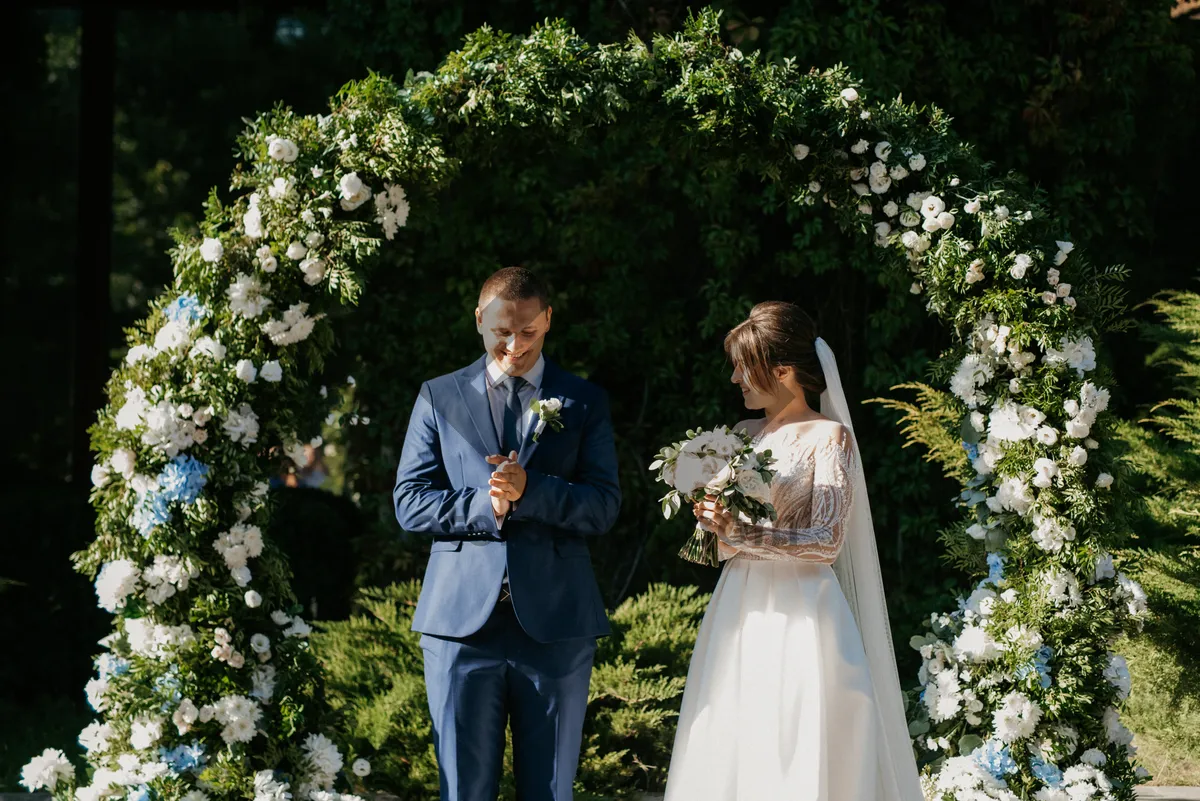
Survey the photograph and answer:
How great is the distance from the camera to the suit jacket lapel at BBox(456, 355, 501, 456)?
363 cm

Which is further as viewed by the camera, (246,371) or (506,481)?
(246,371)

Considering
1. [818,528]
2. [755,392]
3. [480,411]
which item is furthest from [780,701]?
[480,411]

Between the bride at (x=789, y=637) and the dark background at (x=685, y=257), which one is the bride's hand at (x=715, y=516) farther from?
the dark background at (x=685, y=257)

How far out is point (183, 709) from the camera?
4004 mm

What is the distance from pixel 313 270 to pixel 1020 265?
2.39m

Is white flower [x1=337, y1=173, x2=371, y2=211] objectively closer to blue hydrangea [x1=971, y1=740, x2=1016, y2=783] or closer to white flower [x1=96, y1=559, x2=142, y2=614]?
white flower [x1=96, y1=559, x2=142, y2=614]

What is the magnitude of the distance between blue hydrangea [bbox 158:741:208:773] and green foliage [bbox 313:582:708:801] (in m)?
0.51

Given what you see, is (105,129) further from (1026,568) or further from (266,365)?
(1026,568)

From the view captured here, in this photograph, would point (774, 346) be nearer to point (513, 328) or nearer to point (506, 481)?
point (513, 328)

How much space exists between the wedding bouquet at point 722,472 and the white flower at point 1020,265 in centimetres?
130

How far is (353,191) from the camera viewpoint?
4.16 m

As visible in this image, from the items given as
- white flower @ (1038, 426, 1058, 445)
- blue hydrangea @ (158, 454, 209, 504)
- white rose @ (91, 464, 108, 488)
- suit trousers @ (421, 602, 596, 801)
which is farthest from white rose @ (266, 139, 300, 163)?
white flower @ (1038, 426, 1058, 445)

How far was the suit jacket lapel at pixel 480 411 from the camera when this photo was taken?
363cm

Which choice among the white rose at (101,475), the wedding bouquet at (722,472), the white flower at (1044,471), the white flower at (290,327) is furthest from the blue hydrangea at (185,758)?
the white flower at (1044,471)
